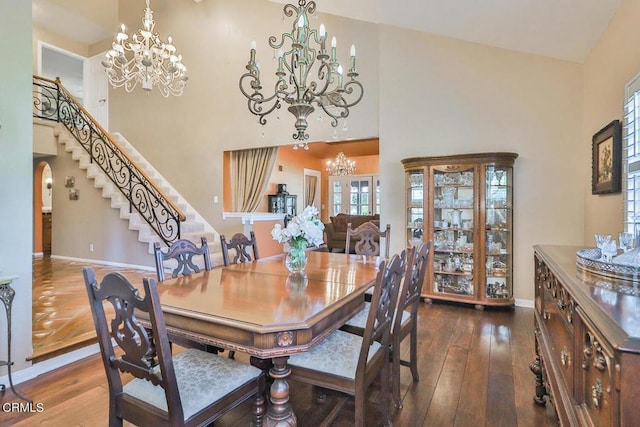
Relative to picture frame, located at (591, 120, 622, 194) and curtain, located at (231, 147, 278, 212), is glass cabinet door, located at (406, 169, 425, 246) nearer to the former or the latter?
picture frame, located at (591, 120, 622, 194)

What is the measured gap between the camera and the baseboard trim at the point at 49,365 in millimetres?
2371

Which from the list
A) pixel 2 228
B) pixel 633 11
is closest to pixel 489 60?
pixel 633 11

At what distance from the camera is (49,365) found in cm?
257

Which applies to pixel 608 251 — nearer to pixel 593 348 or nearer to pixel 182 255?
pixel 593 348

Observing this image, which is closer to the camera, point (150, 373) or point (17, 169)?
point (150, 373)

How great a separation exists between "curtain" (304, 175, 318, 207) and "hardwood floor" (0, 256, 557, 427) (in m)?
6.93

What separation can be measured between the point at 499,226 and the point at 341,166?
6502 millimetres

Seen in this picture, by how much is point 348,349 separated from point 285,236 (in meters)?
0.82

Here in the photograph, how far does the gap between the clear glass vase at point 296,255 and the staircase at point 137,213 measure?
150 inches

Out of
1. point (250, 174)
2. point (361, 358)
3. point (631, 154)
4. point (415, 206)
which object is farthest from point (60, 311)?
point (631, 154)

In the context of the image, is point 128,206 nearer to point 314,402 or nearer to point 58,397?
point 58,397

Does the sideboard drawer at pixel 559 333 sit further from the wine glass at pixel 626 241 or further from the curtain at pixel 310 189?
the curtain at pixel 310 189

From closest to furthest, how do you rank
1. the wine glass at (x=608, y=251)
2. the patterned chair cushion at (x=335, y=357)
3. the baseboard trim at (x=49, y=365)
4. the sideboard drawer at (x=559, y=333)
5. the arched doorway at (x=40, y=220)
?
the sideboard drawer at (x=559, y=333)
the wine glass at (x=608, y=251)
the patterned chair cushion at (x=335, y=357)
the baseboard trim at (x=49, y=365)
the arched doorway at (x=40, y=220)

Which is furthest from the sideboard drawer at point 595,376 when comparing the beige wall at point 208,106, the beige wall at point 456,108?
the beige wall at point 208,106
